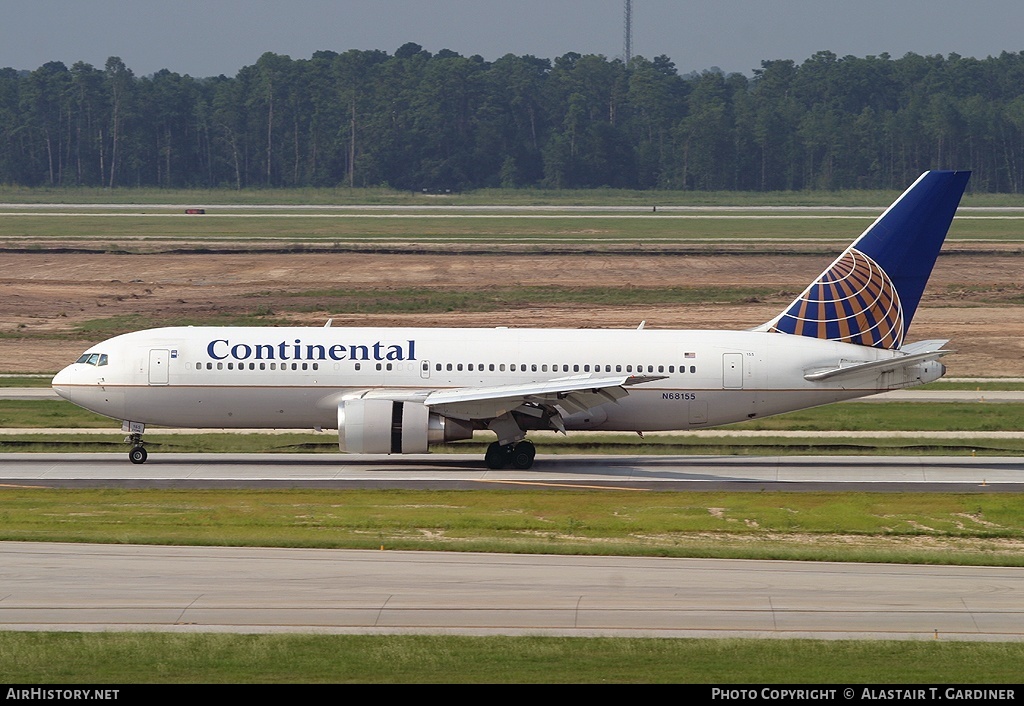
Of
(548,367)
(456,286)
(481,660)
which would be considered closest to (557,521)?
(548,367)

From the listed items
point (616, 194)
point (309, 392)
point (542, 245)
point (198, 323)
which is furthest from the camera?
point (616, 194)

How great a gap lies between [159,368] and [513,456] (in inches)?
412

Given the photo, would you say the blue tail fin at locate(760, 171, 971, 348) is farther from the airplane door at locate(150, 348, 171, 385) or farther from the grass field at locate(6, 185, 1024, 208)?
the grass field at locate(6, 185, 1024, 208)

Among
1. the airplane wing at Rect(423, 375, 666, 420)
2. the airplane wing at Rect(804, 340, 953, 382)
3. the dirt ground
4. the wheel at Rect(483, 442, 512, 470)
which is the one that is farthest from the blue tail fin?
the dirt ground

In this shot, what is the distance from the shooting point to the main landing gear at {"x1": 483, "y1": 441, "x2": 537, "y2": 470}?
38844 millimetres

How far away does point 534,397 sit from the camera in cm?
3769

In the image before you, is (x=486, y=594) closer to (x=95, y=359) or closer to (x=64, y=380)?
(x=95, y=359)

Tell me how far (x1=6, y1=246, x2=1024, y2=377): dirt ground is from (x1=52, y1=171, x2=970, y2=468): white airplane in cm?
1891

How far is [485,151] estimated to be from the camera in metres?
195

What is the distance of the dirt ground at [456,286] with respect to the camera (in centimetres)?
6675

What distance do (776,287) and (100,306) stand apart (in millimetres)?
38512
